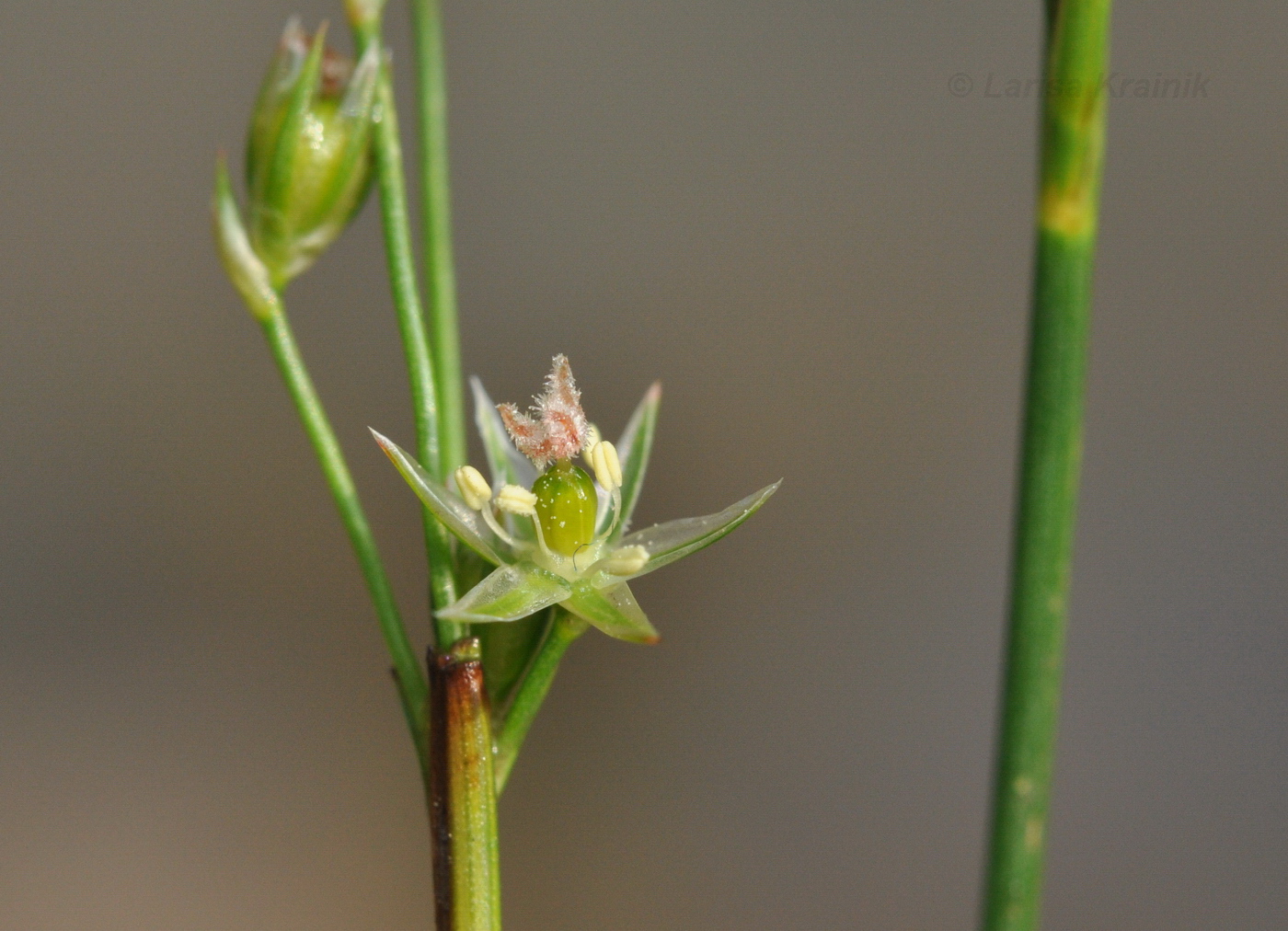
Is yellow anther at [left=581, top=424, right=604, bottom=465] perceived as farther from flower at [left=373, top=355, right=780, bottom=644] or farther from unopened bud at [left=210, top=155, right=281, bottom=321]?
unopened bud at [left=210, top=155, right=281, bottom=321]

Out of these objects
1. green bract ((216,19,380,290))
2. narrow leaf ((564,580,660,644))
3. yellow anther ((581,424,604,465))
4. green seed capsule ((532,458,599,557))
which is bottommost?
narrow leaf ((564,580,660,644))

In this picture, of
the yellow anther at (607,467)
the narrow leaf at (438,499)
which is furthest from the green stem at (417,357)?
the yellow anther at (607,467)

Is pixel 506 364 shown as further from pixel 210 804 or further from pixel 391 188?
pixel 391 188

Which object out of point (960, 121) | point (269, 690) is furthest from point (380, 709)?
point (960, 121)

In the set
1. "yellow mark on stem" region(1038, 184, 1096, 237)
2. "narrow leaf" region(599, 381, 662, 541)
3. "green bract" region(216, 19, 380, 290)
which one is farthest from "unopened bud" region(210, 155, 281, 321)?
"yellow mark on stem" region(1038, 184, 1096, 237)

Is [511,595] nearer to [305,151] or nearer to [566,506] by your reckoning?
[566,506]

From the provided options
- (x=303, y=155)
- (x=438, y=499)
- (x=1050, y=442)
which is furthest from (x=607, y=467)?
(x=1050, y=442)

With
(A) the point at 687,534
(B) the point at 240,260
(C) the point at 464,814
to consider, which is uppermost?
(B) the point at 240,260
